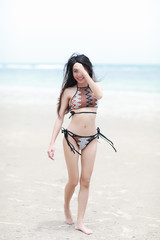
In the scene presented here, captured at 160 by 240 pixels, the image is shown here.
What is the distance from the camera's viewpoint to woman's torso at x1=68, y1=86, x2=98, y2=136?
411cm

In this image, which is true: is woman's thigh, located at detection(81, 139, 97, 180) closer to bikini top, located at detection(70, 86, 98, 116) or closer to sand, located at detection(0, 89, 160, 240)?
bikini top, located at detection(70, 86, 98, 116)

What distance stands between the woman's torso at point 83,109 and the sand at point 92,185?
1130 mm

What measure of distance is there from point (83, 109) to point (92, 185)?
2.22m

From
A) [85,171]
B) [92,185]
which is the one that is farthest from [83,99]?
[92,185]

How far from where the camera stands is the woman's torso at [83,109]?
4.11m

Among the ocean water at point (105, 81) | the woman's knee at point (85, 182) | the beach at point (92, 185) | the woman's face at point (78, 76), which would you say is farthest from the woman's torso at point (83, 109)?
the ocean water at point (105, 81)

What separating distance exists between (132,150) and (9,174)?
288 centimetres

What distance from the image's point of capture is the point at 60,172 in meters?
6.63

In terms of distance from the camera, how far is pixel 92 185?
602cm

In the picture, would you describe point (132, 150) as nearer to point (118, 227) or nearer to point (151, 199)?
point (151, 199)

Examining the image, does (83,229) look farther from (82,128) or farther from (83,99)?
(83,99)

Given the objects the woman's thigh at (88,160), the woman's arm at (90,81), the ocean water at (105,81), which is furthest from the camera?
the ocean water at (105,81)

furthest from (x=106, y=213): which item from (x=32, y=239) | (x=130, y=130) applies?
(x=130, y=130)

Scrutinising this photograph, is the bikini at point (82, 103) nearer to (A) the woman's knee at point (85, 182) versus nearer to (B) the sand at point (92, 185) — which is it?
(A) the woman's knee at point (85, 182)
